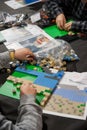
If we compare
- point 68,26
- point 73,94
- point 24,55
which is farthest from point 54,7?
point 73,94

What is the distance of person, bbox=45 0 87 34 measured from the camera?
1487mm

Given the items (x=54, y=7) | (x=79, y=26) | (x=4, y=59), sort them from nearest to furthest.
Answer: (x=4, y=59), (x=79, y=26), (x=54, y=7)

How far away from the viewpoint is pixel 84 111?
93 centimetres

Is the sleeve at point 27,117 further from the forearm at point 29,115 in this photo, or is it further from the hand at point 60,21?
the hand at point 60,21

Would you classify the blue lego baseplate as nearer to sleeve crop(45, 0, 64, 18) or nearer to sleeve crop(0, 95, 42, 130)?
sleeve crop(0, 95, 42, 130)

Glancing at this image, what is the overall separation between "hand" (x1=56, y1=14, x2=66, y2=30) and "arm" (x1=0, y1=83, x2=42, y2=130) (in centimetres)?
68

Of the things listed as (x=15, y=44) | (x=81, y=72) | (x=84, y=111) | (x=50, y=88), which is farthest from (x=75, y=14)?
(x=84, y=111)

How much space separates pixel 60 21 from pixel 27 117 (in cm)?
85

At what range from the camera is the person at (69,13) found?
A: 1487 millimetres

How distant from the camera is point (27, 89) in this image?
0.97m

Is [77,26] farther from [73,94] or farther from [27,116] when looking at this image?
[27,116]

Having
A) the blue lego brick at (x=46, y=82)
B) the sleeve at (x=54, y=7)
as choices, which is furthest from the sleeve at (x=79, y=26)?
the blue lego brick at (x=46, y=82)

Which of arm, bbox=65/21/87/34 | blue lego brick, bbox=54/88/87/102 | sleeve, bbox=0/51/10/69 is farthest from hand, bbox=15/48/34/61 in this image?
arm, bbox=65/21/87/34

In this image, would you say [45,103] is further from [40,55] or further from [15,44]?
[15,44]
